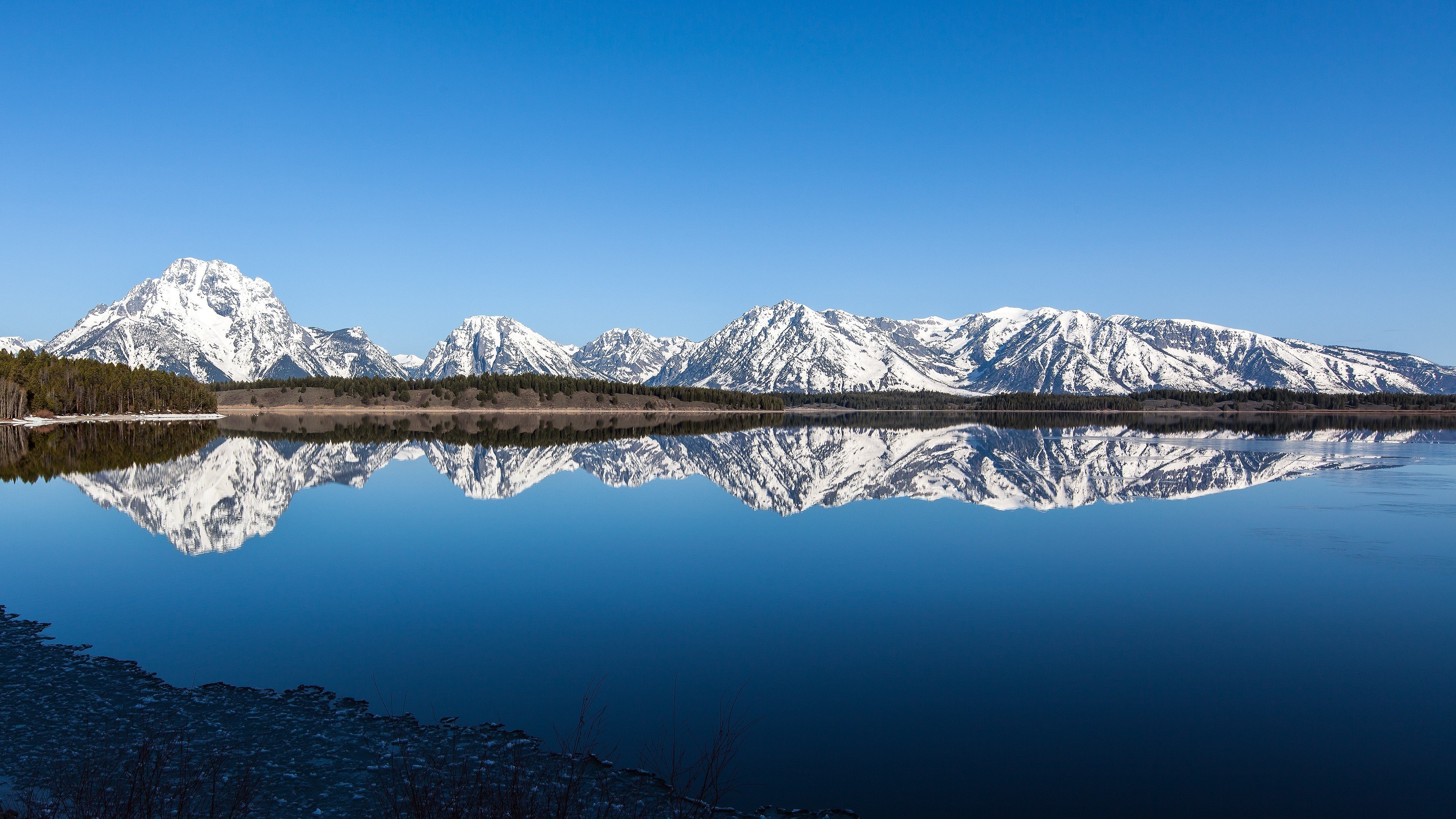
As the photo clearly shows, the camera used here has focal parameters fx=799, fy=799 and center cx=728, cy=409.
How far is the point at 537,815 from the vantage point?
381 inches

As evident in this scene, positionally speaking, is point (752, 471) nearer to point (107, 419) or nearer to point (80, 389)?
point (107, 419)

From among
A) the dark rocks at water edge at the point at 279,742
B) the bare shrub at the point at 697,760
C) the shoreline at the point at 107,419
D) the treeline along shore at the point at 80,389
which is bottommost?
the bare shrub at the point at 697,760

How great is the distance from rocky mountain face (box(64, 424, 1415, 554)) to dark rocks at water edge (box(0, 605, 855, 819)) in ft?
52.3

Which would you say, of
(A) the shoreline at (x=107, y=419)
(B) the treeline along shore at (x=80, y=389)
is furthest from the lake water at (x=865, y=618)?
(B) the treeline along shore at (x=80, y=389)

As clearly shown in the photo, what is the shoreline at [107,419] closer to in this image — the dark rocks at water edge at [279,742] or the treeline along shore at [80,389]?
the treeline along shore at [80,389]

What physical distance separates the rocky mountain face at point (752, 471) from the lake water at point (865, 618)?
627mm

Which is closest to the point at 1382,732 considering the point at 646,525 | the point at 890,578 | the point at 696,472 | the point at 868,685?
the point at 868,685

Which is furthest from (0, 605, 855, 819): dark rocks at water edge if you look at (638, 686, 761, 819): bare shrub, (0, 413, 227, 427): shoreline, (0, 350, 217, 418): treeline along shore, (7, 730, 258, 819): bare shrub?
(0, 350, 217, 418): treeline along shore

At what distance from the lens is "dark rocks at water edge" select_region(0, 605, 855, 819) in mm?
10695

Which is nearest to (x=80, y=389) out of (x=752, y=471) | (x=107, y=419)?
(x=107, y=419)

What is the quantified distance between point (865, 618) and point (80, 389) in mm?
173434

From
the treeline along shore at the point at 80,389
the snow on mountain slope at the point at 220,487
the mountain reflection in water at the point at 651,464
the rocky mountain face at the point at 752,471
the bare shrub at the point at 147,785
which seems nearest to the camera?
the bare shrub at the point at 147,785

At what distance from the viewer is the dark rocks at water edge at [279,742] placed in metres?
10.7

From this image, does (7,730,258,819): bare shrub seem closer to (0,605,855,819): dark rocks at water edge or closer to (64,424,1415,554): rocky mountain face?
(0,605,855,819): dark rocks at water edge
